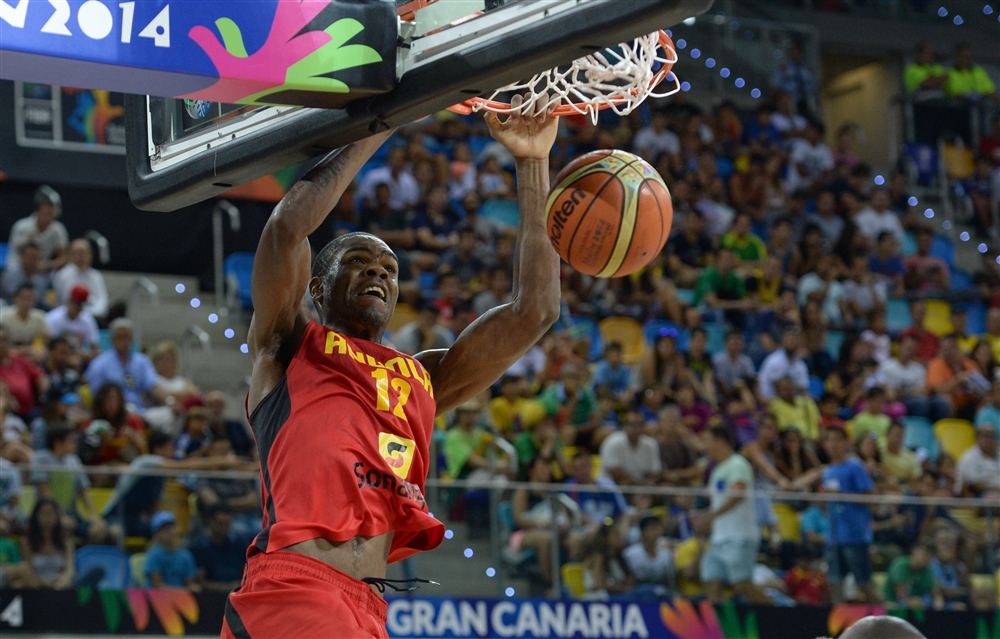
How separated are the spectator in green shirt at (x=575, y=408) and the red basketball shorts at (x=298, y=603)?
6.39m

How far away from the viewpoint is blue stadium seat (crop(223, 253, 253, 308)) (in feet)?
38.8

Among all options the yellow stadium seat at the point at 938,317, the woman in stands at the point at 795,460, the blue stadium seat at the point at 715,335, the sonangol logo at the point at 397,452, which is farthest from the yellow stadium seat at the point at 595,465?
the sonangol logo at the point at 397,452

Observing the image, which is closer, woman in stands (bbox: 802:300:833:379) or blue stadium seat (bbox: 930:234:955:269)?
woman in stands (bbox: 802:300:833:379)

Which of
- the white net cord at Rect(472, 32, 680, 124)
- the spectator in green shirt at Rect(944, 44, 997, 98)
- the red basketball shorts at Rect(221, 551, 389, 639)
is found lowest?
the red basketball shorts at Rect(221, 551, 389, 639)

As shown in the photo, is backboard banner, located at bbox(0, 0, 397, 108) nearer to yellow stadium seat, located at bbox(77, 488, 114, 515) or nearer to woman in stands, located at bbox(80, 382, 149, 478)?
yellow stadium seat, located at bbox(77, 488, 114, 515)

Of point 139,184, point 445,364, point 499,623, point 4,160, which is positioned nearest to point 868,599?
point 499,623

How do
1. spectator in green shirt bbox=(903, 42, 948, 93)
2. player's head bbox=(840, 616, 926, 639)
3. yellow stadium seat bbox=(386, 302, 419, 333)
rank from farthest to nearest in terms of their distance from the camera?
spectator in green shirt bbox=(903, 42, 948, 93) < yellow stadium seat bbox=(386, 302, 419, 333) < player's head bbox=(840, 616, 926, 639)

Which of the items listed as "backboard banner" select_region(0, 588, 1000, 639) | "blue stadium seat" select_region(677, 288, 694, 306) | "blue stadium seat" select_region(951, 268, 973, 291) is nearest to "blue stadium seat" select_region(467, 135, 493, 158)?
"blue stadium seat" select_region(677, 288, 694, 306)

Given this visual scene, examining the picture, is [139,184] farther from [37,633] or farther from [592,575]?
[592,575]

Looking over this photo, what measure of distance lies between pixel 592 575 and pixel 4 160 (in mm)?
7016

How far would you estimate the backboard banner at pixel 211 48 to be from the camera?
315 cm

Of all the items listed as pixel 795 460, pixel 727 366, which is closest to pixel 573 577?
pixel 795 460

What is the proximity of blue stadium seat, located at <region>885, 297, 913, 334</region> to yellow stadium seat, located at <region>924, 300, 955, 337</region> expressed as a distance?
0.19 m

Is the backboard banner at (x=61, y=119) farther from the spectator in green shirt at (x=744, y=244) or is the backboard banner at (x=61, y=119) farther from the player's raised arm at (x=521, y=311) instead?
the player's raised arm at (x=521, y=311)
